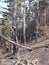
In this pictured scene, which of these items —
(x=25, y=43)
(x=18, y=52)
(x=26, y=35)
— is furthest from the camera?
(x=26, y=35)

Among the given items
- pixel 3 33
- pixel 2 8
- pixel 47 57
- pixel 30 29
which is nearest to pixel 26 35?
pixel 30 29

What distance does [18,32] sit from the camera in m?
13.0

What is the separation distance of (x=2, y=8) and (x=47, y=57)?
4.92m

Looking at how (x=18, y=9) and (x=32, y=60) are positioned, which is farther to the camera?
(x=18, y=9)

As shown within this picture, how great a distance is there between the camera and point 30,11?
13.9 meters

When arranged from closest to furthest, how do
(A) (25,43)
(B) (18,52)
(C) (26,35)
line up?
(B) (18,52) → (A) (25,43) → (C) (26,35)

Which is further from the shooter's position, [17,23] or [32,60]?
[17,23]

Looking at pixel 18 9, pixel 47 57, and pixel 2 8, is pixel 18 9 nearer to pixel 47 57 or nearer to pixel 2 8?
pixel 2 8

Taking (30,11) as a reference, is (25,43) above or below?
below

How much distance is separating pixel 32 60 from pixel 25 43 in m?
2.59

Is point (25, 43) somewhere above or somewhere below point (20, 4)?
below

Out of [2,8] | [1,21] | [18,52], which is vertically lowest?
[18,52]

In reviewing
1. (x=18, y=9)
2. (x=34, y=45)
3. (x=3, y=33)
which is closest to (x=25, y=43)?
(x=34, y=45)

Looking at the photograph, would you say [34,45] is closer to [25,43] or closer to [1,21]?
[25,43]
